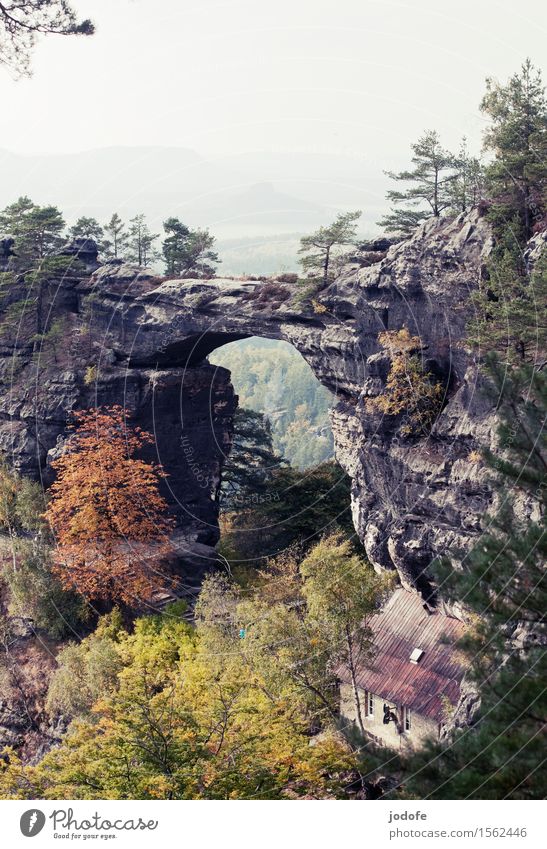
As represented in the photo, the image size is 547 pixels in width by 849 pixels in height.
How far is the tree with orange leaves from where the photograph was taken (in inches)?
1478

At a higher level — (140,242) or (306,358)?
(140,242)

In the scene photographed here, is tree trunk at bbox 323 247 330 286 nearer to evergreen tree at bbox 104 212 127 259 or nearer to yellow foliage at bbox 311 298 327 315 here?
yellow foliage at bbox 311 298 327 315

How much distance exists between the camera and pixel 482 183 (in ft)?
101

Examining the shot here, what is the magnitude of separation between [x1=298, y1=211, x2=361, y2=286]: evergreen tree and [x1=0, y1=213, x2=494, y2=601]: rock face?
90 centimetres

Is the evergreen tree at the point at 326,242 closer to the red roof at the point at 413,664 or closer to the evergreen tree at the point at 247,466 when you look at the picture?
the red roof at the point at 413,664

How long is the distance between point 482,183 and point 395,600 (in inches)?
537

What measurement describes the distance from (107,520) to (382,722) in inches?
595

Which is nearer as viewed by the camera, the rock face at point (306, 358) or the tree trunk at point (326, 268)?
the rock face at point (306, 358)

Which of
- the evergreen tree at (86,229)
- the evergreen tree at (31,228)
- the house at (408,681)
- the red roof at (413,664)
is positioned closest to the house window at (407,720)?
the house at (408,681)

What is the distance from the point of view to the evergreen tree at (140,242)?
49406mm

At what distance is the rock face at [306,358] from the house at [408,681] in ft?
5.94

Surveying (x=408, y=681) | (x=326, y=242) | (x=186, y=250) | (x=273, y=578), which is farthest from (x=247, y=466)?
(x=408, y=681)
